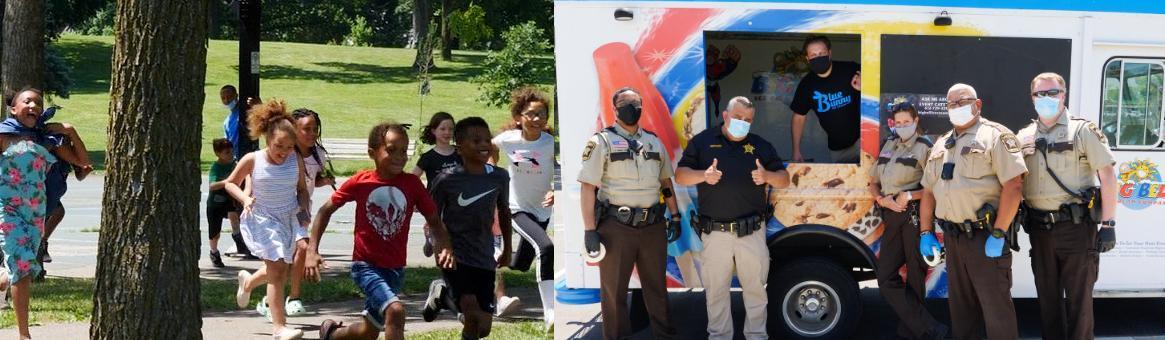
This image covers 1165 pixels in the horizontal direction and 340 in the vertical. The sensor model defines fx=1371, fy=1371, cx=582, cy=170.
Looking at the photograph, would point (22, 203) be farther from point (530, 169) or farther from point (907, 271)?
point (907, 271)

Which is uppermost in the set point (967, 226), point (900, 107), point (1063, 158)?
point (900, 107)

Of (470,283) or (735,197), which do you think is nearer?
(470,283)

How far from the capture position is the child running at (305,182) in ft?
28.4

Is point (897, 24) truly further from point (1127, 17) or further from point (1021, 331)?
point (1021, 331)

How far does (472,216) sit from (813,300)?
217 centimetres

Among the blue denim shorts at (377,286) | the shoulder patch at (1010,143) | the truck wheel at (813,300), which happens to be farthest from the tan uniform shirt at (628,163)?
the shoulder patch at (1010,143)

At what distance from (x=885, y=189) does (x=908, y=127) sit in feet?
1.27

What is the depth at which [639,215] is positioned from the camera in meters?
8.04

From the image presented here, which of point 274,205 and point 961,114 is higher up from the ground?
point 961,114

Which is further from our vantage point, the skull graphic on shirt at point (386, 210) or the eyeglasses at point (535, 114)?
the eyeglasses at point (535, 114)

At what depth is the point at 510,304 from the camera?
9.42 meters

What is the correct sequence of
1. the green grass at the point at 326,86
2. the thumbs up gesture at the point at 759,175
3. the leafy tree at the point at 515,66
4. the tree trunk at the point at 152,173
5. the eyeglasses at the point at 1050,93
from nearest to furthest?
the tree trunk at the point at 152,173
the eyeglasses at the point at 1050,93
the thumbs up gesture at the point at 759,175
the leafy tree at the point at 515,66
the green grass at the point at 326,86

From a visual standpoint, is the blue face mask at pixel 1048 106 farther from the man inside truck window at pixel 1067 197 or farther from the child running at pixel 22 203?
the child running at pixel 22 203

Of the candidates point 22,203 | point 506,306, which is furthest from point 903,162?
point 22,203
